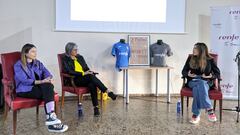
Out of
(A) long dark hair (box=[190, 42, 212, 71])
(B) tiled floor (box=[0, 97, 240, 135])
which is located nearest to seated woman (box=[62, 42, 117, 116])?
(B) tiled floor (box=[0, 97, 240, 135])

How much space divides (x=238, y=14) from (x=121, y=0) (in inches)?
81.2

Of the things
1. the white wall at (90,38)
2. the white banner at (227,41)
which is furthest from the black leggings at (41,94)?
the white banner at (227,41)

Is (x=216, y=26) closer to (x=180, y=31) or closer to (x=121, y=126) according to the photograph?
(x=180, y=31)

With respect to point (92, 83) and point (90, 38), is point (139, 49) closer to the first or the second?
point (90, 38)

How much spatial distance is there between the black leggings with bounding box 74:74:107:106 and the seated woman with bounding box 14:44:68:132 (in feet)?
2.30

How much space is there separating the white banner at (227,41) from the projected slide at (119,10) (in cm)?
99

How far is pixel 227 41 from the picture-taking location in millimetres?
5512

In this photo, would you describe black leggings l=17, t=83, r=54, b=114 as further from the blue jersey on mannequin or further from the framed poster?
the framed poster

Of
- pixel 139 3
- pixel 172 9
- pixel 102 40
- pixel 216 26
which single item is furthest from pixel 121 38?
pixel 216 26

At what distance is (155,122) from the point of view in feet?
14.3

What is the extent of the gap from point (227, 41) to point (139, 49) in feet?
5.09

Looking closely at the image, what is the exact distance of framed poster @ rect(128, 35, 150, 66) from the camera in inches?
230

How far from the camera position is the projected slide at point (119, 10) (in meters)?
5.71

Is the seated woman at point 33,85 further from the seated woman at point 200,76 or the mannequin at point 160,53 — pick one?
the mannequin at point 160,53
